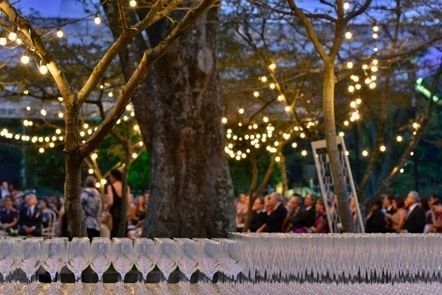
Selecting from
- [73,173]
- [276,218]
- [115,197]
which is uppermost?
[73,173]

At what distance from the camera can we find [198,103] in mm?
10742

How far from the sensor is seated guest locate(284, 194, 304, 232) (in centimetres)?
1434

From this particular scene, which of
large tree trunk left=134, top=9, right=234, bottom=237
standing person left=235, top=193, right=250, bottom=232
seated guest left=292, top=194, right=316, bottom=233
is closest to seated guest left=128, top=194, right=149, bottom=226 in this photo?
standing person left=235, top=193, right=250, bottom=232

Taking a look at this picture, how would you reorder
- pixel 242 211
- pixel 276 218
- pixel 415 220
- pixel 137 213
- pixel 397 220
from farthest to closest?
pixel 242 211 → pixel 137 213 → pixel 397 220 → pixel 276 218 → pixel 415 220

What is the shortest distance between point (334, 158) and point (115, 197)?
4.06 metres

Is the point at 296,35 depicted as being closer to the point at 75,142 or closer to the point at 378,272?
the point at 75,142

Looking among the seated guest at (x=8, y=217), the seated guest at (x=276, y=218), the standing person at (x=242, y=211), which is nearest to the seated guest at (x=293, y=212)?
the seated guest at (x=276, y=218)

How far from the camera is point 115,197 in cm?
1358

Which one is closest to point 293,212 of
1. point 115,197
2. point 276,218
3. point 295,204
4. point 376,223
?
point 295,204

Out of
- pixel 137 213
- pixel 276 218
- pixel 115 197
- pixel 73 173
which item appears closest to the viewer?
pixel 73 173

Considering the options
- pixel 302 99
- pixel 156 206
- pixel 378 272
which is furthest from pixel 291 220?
pixel 378 272

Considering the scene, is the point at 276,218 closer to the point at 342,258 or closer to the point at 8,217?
the point at 8,217

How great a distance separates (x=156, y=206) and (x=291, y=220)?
4.00m

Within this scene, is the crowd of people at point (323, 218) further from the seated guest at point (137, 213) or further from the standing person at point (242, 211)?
the seated guest at point (137, 213)
